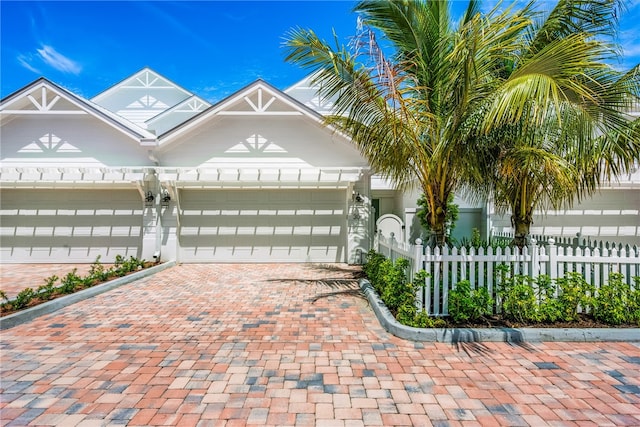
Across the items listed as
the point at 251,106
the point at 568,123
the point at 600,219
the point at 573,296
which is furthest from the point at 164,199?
the point at 600,219

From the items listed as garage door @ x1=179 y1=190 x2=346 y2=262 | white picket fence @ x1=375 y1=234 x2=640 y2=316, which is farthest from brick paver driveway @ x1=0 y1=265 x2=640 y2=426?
garage door @ x1=179 y1=190 x2=346 y2=262

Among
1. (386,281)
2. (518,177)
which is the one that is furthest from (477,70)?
(386,281)

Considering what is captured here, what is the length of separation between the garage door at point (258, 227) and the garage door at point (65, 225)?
6.54 feet

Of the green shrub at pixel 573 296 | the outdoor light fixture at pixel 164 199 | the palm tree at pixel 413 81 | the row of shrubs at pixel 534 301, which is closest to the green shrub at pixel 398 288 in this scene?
the row of shrubs at pixel 534 301

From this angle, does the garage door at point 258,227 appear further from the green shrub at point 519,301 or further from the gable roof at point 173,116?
the gable roof at point 173,116

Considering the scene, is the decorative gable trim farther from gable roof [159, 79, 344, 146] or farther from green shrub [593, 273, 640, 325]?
green shrub [593, 273, 640, 325]

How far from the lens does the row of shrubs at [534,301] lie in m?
4.59

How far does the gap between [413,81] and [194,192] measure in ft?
26.4

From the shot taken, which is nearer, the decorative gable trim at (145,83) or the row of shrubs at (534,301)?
the row of shrubs at (534,301)

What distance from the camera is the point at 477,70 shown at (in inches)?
184

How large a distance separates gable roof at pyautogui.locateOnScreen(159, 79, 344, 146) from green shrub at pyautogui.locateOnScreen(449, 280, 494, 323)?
6942 millimetres

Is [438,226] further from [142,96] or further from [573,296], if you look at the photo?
[142,96]

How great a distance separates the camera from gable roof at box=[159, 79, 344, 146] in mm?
10133

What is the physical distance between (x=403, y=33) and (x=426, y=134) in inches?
71.0
